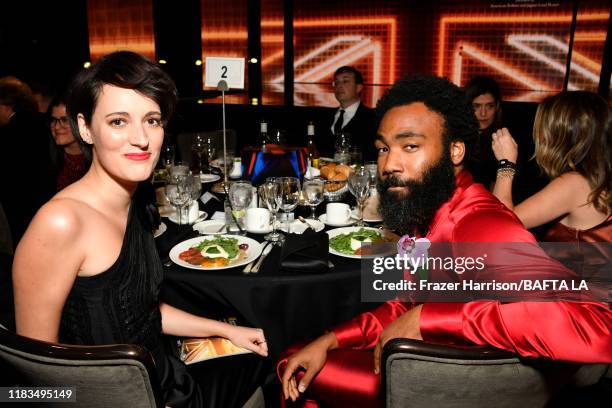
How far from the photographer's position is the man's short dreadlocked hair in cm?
160

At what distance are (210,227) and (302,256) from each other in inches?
27.9

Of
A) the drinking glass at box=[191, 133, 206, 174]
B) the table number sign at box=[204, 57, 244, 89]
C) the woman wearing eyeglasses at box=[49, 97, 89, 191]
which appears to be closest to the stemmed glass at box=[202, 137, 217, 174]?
the drinking glass at box=[191, 133, 206, 174]

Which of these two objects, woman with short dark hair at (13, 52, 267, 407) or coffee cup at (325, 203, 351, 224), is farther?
coffee cup at (325, 203, 351, 224)

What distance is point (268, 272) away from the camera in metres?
1.89

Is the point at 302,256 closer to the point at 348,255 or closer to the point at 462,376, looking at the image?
the point at 348,255

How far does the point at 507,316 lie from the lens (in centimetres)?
111

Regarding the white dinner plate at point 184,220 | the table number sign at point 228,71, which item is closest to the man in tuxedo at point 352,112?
the table number sign at point 228,71

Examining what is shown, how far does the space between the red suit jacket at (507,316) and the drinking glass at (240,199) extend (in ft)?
3.36

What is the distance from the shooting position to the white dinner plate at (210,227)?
7.72 ft

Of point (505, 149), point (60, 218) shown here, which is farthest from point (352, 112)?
point (60, 218)

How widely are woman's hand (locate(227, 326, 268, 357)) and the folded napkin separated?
249mm

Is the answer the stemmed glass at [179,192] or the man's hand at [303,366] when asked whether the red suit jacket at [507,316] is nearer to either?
the man's hand at [303,366]

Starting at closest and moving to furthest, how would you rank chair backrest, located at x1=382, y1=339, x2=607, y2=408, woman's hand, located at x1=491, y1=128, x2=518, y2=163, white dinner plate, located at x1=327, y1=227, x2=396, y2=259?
chair backrest, located at x1=382, y1=339, x2=607, y2=408 → white dinner plate, located at x1=327, y1=227, x2=396, y2=259 → woman's hand, located at x1=491, y1=128, x2=518, y2=163

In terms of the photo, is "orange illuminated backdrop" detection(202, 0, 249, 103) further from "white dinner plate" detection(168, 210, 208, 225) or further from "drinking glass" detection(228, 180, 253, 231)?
"drinking glass" detection(228, 180, 253, 231)
